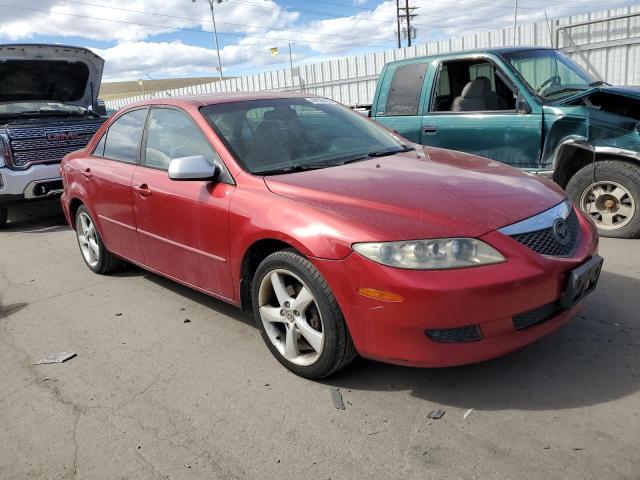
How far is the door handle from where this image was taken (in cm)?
392

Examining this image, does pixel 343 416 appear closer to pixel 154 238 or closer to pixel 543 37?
pixel 154 238

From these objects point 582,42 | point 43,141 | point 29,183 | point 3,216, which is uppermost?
point 582,42

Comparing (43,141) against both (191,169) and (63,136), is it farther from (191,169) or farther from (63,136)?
(191,169)

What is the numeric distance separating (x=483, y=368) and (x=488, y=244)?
2.71 feet

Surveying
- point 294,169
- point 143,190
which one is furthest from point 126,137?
point 294,169

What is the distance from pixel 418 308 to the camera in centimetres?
243

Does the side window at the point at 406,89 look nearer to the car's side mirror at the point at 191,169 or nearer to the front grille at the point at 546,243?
the car's side mirror at the point at 191,169

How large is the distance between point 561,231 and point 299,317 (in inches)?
57.5

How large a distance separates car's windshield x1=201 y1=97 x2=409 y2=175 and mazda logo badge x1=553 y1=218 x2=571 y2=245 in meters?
1.34

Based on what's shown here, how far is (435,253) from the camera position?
2.48m

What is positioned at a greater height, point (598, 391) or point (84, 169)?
point (84, 169)

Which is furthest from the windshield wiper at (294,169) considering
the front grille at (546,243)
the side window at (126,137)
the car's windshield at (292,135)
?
the side window at (126,137)

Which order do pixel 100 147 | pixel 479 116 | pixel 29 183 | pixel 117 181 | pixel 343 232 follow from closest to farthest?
1. pixel 343 232
2. pixel 117 181
3. pixel 100 147
4. pixel 479 116
5. pixel 29 183

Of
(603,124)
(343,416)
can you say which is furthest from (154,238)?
(603,124)
